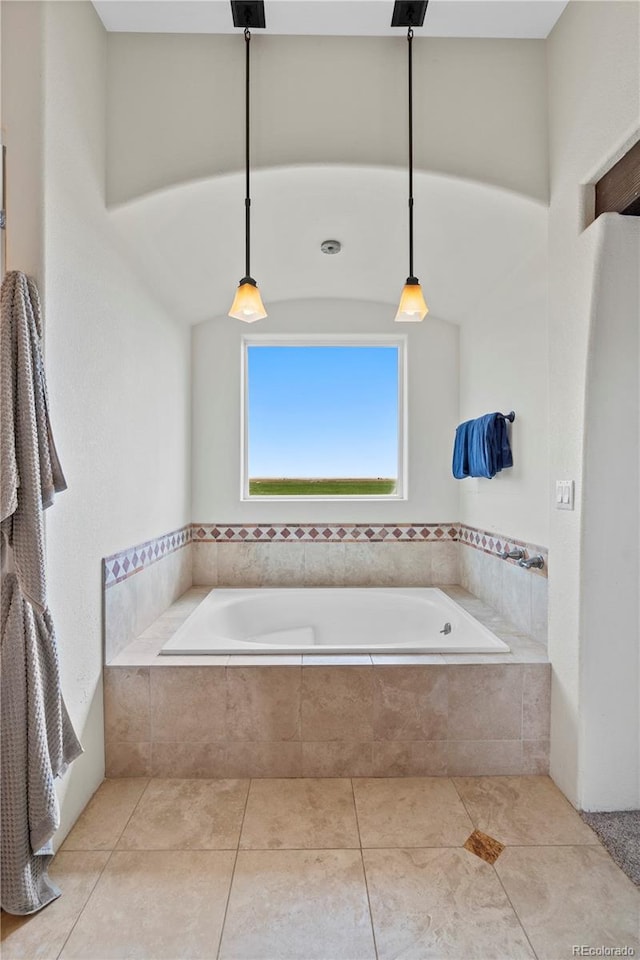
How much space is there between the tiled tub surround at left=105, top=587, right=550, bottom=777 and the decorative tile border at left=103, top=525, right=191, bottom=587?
1.22 feet

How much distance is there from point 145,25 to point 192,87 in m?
0.28

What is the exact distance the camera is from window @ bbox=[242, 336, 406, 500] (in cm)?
332

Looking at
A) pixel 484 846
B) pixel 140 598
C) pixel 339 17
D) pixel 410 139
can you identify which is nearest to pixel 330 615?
pixel 140 598

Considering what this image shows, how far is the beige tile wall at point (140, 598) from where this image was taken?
1979 millimetres

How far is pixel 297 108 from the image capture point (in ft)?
6.34

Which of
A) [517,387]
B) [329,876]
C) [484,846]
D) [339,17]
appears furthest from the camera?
[517,387]

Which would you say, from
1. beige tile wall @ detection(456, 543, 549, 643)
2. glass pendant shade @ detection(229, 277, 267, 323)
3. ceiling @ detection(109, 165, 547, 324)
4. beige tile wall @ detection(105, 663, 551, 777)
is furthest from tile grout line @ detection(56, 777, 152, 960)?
ceiling @ detection(109, 165, 547, 324)

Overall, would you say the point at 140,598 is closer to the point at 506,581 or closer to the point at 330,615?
the point at 330,615

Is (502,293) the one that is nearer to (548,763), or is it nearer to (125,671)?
(548,763)

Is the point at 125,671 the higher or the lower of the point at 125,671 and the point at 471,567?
the lower

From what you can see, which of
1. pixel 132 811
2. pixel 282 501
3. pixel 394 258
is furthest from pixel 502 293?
pixel 132 811

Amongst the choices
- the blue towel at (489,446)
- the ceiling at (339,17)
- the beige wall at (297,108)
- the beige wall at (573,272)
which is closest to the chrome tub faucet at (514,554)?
the beige wall at (573,272)

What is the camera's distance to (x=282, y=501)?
3191 mm

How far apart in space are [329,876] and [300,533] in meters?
1.92
